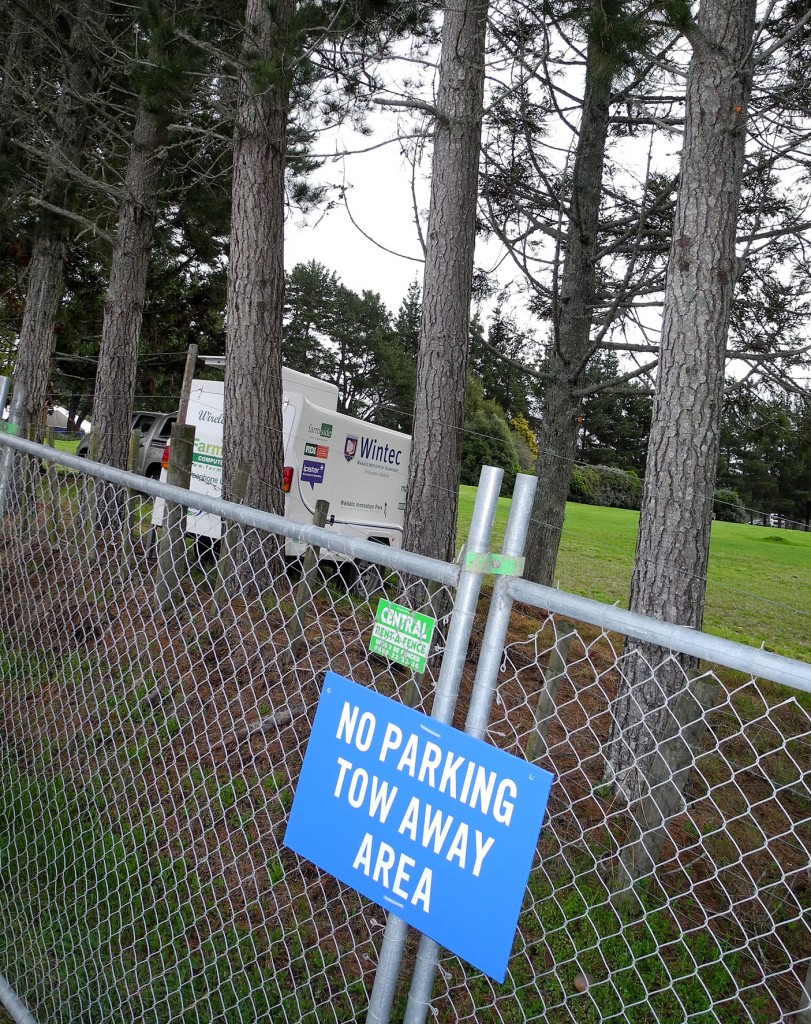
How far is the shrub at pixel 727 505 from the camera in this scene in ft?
22.9

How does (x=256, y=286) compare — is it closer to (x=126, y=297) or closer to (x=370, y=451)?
(x=370, y=451)

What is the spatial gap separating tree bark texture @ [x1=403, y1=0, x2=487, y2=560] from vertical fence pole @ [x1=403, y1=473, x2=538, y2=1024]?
465 cm

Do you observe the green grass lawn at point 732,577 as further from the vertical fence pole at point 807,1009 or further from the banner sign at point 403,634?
the banner sign at point 403,634

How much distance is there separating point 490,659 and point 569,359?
7.89m

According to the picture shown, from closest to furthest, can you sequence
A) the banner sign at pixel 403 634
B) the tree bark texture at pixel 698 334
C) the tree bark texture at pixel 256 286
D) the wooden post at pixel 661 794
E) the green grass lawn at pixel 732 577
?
the banner sign at pixel 403 634
the wooden post at pixel 661 794
the tree bark texture at pixel 698 334
the tree bark texture at pixel 256 286
the green grass lawn at pixel 732 577

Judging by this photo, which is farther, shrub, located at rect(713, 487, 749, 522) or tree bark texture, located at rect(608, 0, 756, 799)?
shrub, located at rect(713, 487, 749, 522)

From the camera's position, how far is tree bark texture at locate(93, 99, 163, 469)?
1020cm

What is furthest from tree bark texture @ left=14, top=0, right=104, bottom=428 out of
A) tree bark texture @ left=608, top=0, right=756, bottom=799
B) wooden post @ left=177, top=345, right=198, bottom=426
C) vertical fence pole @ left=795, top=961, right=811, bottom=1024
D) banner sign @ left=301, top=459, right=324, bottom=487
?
vertical fence pole @ left=795, top=961, right=811, bottom=1024

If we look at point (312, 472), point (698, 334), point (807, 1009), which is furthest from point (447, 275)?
point (807, 1009)

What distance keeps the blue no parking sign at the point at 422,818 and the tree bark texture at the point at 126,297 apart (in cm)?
907

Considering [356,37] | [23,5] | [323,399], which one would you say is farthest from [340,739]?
[23,5]

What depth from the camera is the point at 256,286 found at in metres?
6.73

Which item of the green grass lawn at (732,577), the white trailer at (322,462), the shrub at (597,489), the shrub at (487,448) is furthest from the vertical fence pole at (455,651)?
the shrub at (597,489)

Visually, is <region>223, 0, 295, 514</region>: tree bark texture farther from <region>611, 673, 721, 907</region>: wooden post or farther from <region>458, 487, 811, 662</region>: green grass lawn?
<region>611, 673, 721, 907</region>: wooden post
